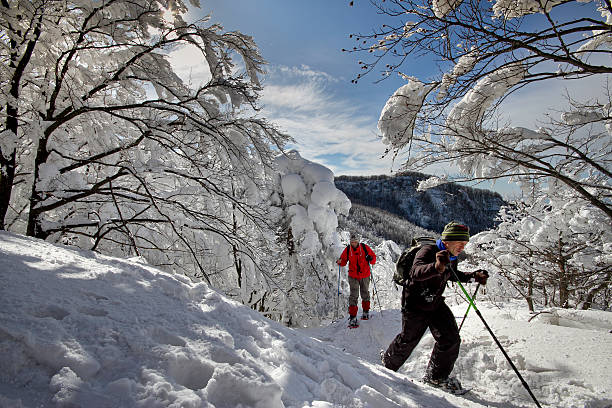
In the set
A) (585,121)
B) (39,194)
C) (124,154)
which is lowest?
(39,194)

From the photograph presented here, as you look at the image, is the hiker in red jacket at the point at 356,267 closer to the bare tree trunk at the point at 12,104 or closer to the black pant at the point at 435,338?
the black pant at the point at 435,338

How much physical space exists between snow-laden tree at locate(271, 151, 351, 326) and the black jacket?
790 centimetres

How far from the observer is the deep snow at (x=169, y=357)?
1.36 meters

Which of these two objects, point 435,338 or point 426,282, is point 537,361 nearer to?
point 435,338

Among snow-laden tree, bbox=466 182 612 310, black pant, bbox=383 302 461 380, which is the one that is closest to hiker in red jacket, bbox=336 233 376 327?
snow-laden tree, bbox=466 182 612 310

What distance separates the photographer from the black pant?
331 centimetres

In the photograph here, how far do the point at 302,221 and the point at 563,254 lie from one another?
319 inches

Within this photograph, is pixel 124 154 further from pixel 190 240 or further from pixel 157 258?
pixel 157 258

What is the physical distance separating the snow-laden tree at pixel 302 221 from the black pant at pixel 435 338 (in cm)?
782

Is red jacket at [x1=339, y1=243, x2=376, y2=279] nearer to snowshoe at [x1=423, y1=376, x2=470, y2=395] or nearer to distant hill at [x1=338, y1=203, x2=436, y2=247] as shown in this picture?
snowshoe at [x1=423, y1=376, x2=470, y2=395]

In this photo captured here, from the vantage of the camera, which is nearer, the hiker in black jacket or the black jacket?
the black jacket

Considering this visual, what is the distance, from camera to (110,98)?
5.43 metres

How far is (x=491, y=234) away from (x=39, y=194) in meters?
12.4

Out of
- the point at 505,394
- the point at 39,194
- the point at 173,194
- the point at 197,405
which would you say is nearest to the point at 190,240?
the point at 173,194
